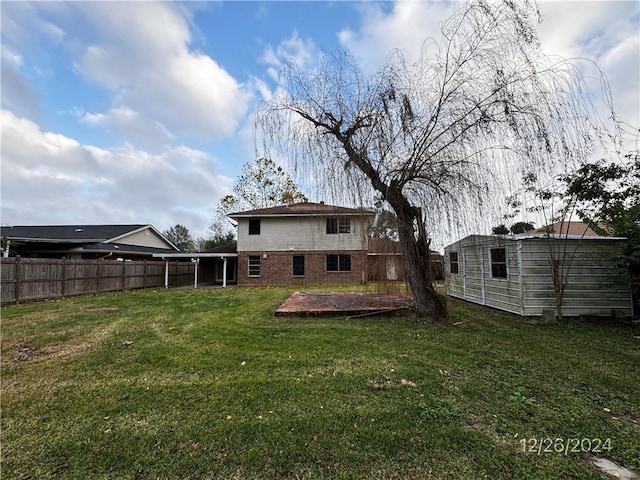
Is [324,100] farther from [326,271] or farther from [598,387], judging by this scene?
[326,271]

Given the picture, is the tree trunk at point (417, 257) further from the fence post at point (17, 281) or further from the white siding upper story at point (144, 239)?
the white siding upper story at point (144, 239)

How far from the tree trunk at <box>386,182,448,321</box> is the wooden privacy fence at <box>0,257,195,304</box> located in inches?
473

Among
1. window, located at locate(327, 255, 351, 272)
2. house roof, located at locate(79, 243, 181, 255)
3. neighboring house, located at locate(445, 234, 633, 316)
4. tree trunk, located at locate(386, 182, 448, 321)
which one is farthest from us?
window, located at locate(327, 255, 351, 272)

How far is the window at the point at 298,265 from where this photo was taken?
710 inches

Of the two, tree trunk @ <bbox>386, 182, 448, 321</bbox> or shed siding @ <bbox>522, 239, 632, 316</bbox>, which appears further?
shed siding @ <bbox>522, 239, 632, 316</bbox>

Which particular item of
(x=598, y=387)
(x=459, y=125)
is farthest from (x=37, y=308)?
(x=598, y=387)

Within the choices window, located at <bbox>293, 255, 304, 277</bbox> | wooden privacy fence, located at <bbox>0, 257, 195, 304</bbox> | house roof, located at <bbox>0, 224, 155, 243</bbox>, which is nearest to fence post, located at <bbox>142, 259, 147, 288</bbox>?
wooden privacy fence, located at <bbox>0, 257, 195, 304</bbox>

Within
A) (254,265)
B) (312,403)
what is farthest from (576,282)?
(254,265)

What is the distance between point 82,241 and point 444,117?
20968mm

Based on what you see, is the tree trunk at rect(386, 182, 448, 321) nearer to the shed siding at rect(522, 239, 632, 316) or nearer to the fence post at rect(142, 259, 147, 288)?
the shed siding at rect(522, 239, 632, 316)

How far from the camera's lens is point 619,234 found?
7070 mm

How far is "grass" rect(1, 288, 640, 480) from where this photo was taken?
2.13 meters
